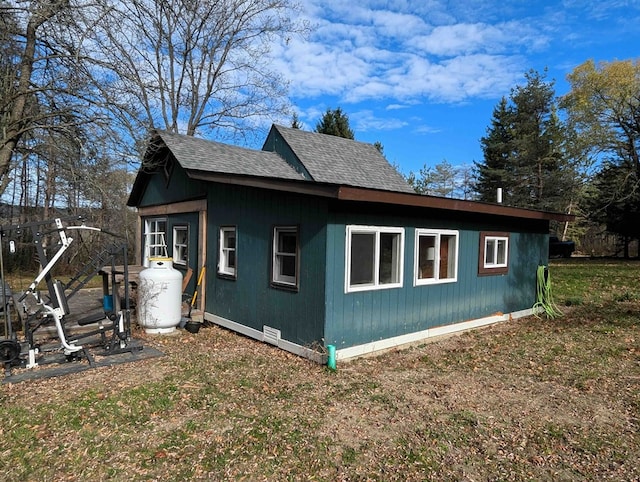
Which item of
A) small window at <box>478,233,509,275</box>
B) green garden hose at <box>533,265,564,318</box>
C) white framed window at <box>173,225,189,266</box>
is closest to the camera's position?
small window at <box>478,233,509,275</box>

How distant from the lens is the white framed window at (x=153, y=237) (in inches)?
405

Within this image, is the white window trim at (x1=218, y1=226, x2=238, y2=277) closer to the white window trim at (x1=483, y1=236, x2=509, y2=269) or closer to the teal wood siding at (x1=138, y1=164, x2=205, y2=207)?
the teal wood siding at (x1=138, y1=164, x2=205, y2=207)

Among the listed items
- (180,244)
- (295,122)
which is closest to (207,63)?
(295,122)

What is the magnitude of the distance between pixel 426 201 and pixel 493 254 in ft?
10.7

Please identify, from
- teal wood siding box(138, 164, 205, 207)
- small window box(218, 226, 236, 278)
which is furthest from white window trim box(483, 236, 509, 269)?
teal wood siding box(138, 164, 205, 207)

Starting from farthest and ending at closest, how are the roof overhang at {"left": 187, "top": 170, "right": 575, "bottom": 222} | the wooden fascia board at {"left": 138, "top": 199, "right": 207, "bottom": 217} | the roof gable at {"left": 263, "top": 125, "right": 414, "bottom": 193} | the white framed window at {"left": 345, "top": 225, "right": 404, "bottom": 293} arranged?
1. the roof gable at {"left": 263, "top": 125, "right": 414, "bottom": 193}
2. the wooden fascia board at {"left": 138, "top": 199, "right": 207, "bottom": 217}
3. the white framed window at {"left": 345, "top": 225, "right": 404, "bottom": 293}
4. the roof overhang at {"left": 187, "top": 170, "right": 575, "bottom": 222}

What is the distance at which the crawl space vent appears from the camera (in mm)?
6400

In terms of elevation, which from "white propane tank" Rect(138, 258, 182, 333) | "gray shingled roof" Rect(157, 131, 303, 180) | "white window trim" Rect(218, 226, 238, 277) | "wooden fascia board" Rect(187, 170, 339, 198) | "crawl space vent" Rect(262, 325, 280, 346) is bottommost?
"crawl space vent" Rect(262, 325, 280, 346)

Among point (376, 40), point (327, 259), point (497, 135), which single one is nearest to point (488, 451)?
point (327, 259)

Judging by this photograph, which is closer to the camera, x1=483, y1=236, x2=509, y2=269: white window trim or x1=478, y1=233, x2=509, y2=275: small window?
x1=478, y1=233, x2=509, y2=275: small window

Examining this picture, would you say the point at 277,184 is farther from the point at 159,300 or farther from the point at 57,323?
the point at 57,323

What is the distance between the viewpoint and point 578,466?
10.5 feet

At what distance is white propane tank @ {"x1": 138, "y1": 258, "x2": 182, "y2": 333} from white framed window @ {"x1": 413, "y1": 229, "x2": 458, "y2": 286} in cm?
431

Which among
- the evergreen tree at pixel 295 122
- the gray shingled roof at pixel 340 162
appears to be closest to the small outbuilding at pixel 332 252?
the gray shingled roof at pixel 340 162
